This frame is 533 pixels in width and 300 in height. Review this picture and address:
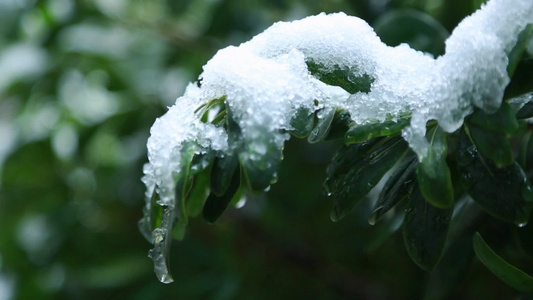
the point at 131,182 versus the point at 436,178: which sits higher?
the point at 436,178

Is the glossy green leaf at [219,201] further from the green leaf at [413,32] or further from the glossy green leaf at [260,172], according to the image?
the green leaf at [413,32]

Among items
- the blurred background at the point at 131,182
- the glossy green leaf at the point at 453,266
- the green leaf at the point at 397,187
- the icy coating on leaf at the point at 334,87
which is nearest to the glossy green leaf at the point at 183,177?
the icy coating on leaf at the point at 334,87

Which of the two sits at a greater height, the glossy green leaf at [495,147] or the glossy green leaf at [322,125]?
the glossy green leaf at [495,147]

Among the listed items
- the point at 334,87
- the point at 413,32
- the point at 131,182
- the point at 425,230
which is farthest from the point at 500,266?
the point at 131,182

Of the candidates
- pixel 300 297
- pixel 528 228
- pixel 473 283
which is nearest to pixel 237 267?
pixel 300 297

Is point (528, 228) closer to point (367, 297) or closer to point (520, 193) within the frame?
point (520, 193)

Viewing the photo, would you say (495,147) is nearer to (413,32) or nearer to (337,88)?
(337,88)
